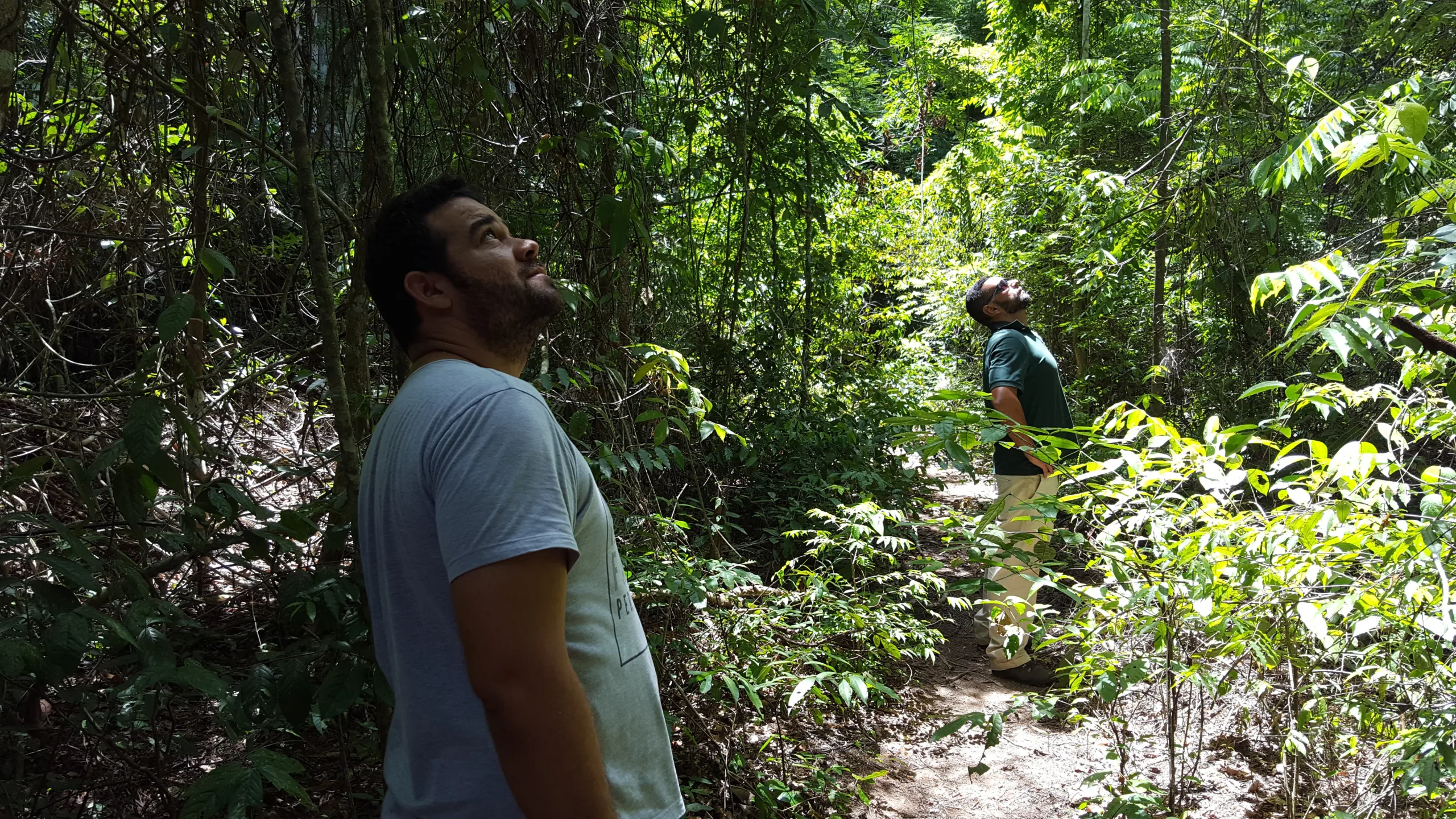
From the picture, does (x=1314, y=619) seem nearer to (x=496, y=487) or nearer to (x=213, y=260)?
(x=496, y=487)

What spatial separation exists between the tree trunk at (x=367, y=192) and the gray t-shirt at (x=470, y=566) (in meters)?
1.03

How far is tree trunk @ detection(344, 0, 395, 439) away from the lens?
7.29 feet

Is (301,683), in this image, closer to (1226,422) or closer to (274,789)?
(274,789)

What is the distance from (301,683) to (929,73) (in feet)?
39.9

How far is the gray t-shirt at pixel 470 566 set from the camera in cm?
110

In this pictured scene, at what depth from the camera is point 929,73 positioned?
40.1 ft

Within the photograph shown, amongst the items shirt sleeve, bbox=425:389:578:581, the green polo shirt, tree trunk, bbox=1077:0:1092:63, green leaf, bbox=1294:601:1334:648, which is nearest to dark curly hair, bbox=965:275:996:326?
the green polo shirt

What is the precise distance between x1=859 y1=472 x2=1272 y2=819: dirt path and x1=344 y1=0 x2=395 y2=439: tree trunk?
2.14 metres

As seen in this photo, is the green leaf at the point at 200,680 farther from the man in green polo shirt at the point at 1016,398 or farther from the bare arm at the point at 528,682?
the man in green polo shirt at the point at 1016,398

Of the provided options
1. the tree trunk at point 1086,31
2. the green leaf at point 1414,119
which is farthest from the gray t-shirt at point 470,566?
the tree trunk at point 1086,31

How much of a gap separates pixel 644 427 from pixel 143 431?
2.25 m

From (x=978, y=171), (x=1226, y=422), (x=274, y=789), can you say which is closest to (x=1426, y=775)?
(x=274, y=789)

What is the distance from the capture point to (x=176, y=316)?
176 cm

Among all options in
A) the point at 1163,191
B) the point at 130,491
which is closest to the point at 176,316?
the point at 130,491
